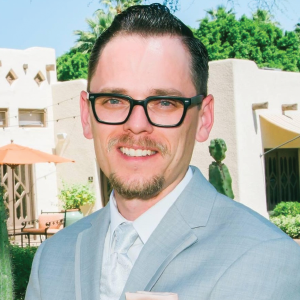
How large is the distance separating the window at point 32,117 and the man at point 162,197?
1374cm

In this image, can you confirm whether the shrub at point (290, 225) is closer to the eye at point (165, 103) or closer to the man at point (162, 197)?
the man at point (162, 197)

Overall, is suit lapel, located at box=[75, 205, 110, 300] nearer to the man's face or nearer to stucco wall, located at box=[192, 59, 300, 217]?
the man's face

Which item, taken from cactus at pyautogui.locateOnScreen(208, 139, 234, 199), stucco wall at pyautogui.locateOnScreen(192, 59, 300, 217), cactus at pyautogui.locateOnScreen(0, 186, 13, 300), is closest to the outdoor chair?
stucco wall at pyautogui.locateOnScreen(192, 59, 300, 217)

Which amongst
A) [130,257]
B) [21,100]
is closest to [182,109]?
[130,257]

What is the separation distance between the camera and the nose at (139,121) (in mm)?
1610

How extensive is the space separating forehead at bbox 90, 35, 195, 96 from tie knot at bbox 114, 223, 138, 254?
15.5 inches

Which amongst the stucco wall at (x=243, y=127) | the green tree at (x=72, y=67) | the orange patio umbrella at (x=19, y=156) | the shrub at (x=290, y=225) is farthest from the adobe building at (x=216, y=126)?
the green tree at (x=72, y=67)

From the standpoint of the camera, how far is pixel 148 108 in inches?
63.7

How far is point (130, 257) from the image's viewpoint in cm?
172

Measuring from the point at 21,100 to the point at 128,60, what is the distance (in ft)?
45.7

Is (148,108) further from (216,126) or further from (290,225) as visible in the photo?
(216,126)

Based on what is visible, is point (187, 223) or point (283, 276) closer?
point (283, 276)

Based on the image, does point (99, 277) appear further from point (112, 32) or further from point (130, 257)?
point (112, 32)

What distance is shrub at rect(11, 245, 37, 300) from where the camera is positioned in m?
7.45
